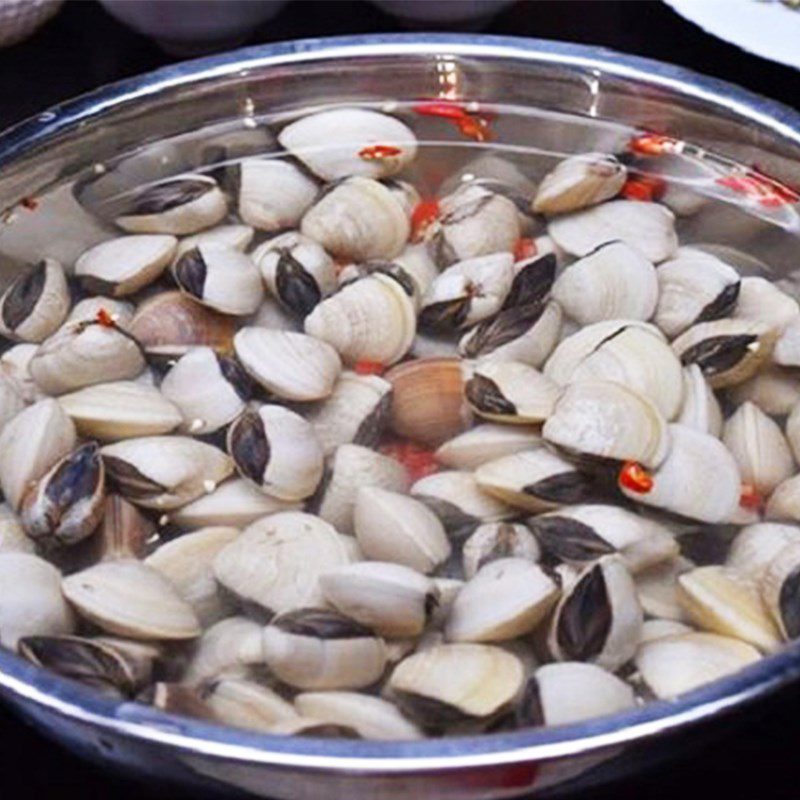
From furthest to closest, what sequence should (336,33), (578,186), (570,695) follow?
(336,33)
(578,186)
(570,695)

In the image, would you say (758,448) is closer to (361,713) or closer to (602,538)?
(602,538)

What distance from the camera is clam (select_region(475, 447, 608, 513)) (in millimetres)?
594

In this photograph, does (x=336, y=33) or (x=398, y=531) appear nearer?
(x=398, y=531)

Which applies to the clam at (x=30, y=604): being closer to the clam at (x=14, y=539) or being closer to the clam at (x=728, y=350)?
the clam at (x=14, y=539)

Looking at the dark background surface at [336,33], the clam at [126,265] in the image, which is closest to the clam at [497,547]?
the clam at [126,265]

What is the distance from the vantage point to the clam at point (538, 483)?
1.95ft

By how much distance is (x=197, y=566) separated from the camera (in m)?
0.59

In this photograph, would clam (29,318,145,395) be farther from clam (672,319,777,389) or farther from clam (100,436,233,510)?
clam (672,319,777,389)

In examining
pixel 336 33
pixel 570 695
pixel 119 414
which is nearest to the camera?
pixel 570 695

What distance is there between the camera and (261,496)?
0.61 meters

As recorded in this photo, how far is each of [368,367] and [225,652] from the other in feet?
0.50

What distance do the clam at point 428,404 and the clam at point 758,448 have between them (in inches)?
4.0

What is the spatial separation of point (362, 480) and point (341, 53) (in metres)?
0.28

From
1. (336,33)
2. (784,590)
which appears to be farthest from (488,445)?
(336,33)
